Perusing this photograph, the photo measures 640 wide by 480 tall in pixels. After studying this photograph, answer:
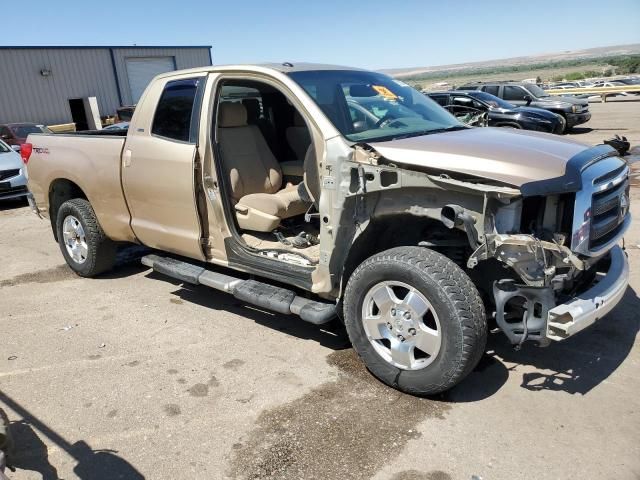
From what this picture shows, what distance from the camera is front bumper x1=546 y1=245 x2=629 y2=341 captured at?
294cm

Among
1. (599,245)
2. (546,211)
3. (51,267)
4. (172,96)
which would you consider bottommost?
(51,267)

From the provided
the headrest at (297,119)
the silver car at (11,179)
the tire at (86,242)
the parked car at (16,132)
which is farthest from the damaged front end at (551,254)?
the parked car at (16,132)

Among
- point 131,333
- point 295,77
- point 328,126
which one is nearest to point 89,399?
Result: point 131,333

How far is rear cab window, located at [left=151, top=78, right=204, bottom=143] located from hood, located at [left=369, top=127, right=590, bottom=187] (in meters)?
1.64

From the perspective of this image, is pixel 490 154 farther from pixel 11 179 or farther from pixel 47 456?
pixel 11 179

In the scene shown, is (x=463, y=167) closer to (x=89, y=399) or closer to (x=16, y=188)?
(x=89, y=399)

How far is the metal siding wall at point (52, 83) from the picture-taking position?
2672 cm

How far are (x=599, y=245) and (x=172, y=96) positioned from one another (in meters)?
3.48

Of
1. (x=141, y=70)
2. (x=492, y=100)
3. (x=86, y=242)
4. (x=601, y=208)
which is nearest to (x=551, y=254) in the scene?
(x=601, y=208)

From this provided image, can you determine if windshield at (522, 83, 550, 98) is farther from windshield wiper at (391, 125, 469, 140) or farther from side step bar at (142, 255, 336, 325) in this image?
side step bar at (142, 255, 336, 325)

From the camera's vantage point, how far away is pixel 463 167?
3.13 metres

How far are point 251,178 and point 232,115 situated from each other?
555 mm

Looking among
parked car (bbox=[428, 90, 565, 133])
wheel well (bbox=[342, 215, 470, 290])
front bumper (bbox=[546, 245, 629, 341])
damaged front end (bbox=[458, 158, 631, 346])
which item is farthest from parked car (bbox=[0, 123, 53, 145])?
front bumper (bbox=[546, 245, 629, 341])

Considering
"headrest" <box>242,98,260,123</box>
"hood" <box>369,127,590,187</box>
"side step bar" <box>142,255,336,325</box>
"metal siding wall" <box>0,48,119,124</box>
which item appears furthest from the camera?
"metal siding wall" <box>0,48,119,124</box>
